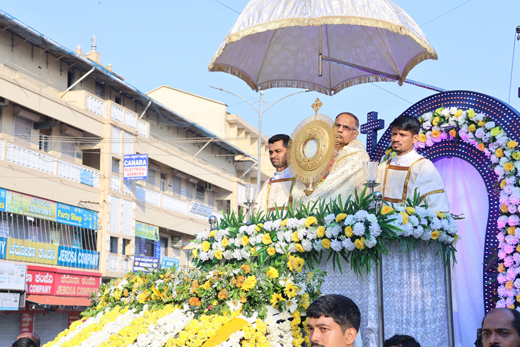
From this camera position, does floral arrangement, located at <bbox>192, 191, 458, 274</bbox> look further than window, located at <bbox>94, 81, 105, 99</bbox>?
No

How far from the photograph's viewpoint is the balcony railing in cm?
2052

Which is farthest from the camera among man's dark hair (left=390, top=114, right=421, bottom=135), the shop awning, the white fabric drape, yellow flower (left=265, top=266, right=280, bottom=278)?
the shop awning

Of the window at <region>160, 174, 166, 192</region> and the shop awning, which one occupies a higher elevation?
the window at <region>160, 174, 166, 192</region>

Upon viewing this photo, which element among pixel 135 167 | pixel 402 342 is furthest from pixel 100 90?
pixel 402 342

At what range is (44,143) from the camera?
Answer: 2288 cm

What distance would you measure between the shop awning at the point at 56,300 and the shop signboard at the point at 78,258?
1.13 meters

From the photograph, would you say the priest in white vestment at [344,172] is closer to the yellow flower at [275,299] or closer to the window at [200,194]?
the yellow flower at [275,299]

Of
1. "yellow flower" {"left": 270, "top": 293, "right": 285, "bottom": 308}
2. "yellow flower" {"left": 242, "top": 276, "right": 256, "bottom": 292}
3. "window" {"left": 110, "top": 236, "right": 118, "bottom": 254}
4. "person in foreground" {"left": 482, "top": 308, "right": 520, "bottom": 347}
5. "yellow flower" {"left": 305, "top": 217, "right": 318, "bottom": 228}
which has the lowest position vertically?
"person in foreground" {"left": 482, "top": 308, "right": 520, "bottom": 347}

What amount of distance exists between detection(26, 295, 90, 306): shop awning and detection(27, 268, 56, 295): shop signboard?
156mm

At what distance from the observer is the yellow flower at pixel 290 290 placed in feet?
17.4

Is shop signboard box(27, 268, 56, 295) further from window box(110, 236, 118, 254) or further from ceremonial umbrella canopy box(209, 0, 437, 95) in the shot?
ceremonial umbrella canopy box(209, 0, 437, 95)

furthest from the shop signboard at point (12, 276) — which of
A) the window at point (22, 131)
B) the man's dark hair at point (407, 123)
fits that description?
the man's dark hair at point (407, 123)

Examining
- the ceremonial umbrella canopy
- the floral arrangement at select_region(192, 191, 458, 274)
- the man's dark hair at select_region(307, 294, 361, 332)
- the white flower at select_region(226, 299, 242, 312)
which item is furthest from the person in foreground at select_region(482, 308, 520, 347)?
the ceremonial umbrella canopy

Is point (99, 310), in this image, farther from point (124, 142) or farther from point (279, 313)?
point (124, 142)
